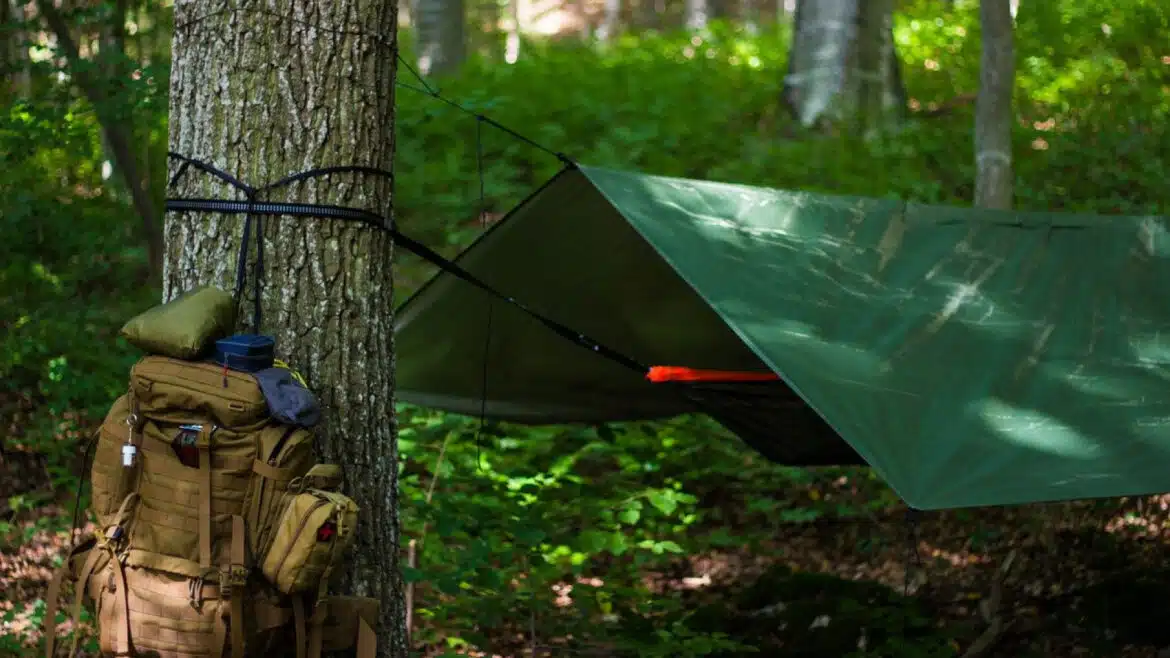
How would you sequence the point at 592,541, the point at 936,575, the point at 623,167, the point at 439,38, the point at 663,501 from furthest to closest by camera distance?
the point at 439,38 → the point at 623,167 → the point at 936,575 → the point at 663,501 → the point at 592,541

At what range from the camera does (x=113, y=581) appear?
1920mm

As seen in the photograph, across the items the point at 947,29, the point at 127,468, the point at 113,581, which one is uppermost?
the point at 947,29

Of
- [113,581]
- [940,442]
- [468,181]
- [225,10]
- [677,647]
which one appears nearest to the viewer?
[113,581]

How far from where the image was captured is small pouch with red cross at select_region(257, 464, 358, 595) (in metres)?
1.84

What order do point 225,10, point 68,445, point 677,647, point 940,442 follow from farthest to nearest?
1. point 68,445
2. point 677,647
3. point 940,442
4. point 225,10

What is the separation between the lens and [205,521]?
1880mm

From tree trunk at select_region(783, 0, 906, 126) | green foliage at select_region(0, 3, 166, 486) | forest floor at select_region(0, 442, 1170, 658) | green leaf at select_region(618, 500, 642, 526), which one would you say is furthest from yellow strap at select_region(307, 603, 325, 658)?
tree trunk at select_region(783, 0, 906, 126)

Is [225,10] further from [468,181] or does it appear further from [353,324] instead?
[468,181]

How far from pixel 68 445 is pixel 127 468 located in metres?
4.35

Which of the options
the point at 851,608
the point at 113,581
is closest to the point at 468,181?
the point at 851,608

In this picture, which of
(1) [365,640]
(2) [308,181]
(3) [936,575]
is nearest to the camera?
(1) [365,640]

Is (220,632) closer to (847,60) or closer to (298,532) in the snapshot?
(298,532)

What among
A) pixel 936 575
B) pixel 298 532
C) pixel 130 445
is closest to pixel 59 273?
pixel 130 445

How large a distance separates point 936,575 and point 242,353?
13.0ft
